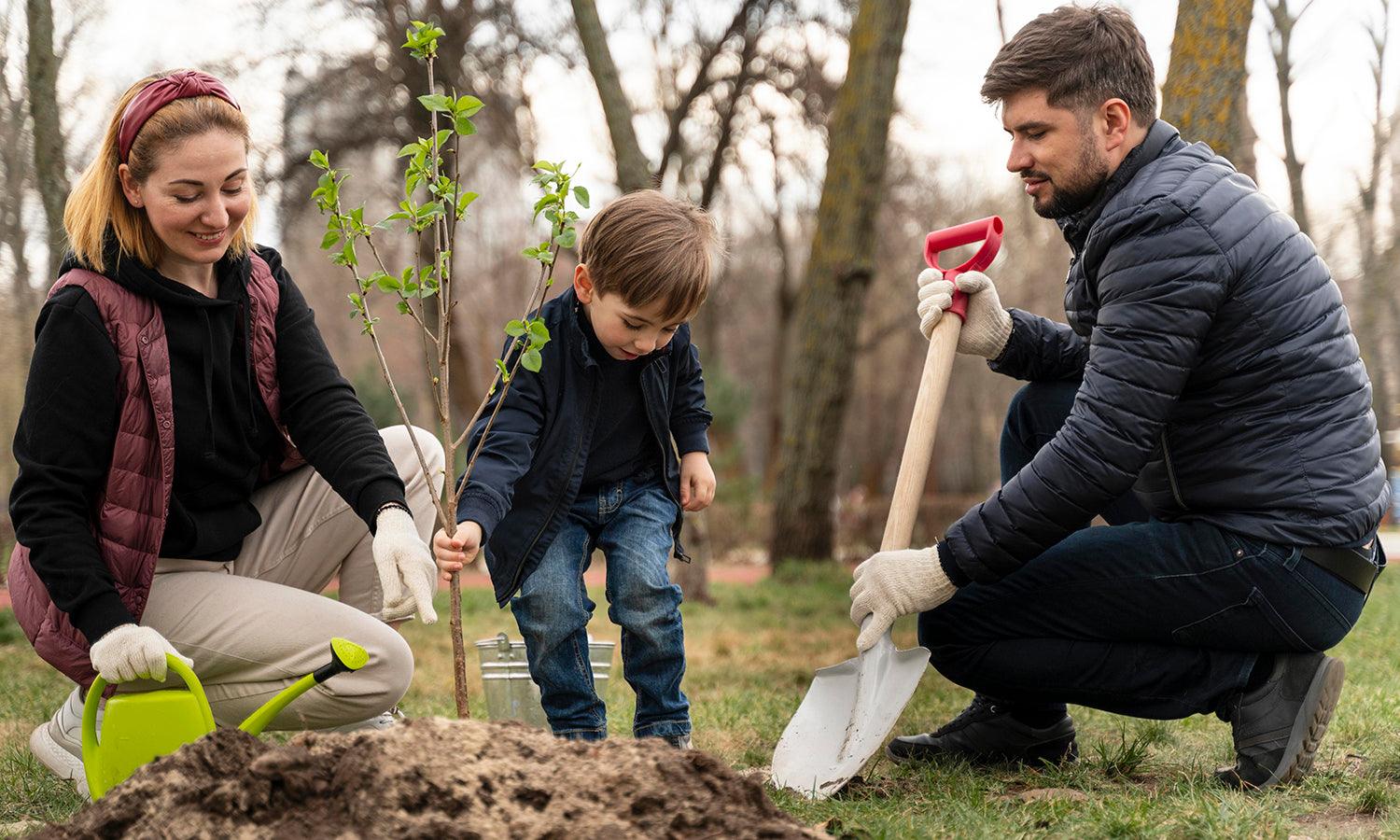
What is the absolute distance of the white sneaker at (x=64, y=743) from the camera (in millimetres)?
2731

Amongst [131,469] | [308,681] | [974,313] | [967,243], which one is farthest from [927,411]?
[131,469]

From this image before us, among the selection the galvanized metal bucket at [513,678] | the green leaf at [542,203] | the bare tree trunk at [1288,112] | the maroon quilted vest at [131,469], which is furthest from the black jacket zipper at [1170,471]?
the bare tree trunk at [1288,112]

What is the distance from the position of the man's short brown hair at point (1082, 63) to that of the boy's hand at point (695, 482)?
3.81ft

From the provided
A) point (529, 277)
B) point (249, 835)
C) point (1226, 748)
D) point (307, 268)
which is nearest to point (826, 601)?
point (1226, 748)

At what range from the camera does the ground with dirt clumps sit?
1762 mm

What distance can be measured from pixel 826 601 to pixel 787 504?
1765mm

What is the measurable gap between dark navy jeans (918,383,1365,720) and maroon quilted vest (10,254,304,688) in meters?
1.73

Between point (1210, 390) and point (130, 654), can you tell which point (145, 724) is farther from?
point (1210, 390)

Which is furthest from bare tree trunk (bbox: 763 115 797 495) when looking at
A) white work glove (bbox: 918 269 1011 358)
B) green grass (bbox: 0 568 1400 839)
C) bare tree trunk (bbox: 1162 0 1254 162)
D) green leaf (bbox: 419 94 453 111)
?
green leaf (bbox: 419 94 453 111)

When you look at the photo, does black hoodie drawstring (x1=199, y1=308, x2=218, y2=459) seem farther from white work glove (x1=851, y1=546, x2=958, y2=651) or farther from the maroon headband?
white work glove (x1=851, y1=546, x2=958, y2=651)

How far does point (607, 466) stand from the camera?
2.99 m

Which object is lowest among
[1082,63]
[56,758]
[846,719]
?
[56,758]

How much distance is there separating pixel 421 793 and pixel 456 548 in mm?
684

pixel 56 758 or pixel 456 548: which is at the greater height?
pixel 456 548
